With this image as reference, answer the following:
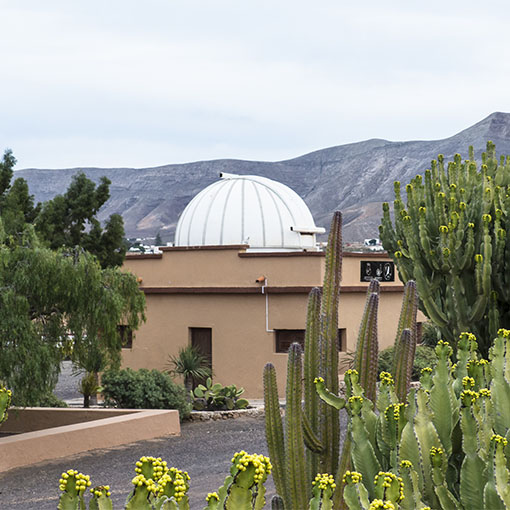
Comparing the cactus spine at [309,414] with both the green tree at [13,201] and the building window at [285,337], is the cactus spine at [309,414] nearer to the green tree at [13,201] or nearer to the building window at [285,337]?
the green tree at [13,201]

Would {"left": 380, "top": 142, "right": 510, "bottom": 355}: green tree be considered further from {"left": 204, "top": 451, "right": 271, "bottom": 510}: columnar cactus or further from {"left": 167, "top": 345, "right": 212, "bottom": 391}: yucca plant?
{"left": 167, "top": 345, "right": 212, "bottom": 391}: yucca plant

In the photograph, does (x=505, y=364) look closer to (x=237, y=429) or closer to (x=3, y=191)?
(x=237, y=429)

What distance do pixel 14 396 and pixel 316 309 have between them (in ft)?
26.2

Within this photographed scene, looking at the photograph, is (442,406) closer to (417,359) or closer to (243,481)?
(243,481)

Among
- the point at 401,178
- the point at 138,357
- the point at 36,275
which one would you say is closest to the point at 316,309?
the point at 36,275

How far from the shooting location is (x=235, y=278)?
2306 centimetres

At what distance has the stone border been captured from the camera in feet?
62.3

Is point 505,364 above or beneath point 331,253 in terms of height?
beneath

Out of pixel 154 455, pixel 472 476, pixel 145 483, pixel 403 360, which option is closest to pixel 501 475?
pixel 472 476

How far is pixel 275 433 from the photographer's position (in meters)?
6.95

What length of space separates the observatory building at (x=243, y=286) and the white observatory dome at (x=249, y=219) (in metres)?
0.03

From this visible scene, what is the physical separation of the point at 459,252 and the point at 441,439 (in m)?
7.06

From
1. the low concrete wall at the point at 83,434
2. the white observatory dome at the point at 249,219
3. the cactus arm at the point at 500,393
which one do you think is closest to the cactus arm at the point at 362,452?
the cactus arm at the point at 500,393

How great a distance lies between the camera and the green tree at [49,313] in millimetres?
13359
